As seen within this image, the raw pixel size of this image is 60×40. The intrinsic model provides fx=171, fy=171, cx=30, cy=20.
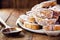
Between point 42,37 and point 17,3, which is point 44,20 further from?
point 17,3

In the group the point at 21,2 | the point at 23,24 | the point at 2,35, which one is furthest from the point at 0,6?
the point at 2,35

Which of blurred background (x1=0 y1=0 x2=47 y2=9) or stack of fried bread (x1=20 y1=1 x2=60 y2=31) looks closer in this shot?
stack of fried bread (x1=20 y1=1 x2=60 y2=31)

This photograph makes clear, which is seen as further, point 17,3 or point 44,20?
point 17,3

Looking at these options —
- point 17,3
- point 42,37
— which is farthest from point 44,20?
point 17,3

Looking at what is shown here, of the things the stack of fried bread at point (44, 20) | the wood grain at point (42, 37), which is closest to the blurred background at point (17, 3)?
the stack of fried bread at point (44, 20)

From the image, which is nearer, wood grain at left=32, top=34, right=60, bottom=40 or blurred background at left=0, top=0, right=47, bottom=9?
wood grain at left=32, top=34, right=60, bottom=40

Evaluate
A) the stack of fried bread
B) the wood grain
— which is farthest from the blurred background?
the wood grain

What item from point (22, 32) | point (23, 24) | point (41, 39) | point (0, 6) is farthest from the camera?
point (0, 6)

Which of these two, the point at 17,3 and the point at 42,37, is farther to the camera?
the point at 17,3

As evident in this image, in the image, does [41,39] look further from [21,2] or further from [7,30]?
[21,2]

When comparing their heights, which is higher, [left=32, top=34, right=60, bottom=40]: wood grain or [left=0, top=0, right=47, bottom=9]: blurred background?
[left=0, top=0, right=47, bottom=9]: blurred background

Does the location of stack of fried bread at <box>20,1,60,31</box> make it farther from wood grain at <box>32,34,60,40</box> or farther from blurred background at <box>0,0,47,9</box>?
blurred background at <box>0,0,47,9</box>
